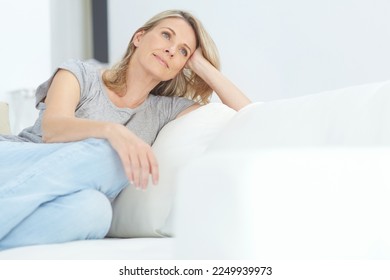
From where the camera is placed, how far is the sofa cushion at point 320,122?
1.10 meters

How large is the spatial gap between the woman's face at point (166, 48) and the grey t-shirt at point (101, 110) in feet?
0.31

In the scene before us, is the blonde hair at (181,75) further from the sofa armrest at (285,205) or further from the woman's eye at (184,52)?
the sofa armrest at (285,205)

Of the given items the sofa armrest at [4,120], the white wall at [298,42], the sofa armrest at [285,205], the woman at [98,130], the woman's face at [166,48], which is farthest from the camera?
the white wall at [298,42]

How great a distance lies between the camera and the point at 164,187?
55.2 inches

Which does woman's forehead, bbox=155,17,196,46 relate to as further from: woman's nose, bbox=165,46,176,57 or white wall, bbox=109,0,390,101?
white wall, bbox=109,0,390,101

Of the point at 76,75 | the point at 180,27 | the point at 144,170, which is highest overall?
the point at 180,27

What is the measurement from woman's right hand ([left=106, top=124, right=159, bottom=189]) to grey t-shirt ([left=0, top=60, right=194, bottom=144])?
38 cm

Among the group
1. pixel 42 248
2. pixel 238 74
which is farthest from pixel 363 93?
pixel 238 74

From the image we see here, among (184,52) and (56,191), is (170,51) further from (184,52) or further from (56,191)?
(56,191)

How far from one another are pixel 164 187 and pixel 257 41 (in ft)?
4.56

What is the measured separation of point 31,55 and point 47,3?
0.99 ft

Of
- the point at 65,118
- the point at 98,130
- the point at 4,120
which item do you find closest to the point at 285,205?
the point at 98,130

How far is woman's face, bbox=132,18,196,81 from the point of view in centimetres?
180

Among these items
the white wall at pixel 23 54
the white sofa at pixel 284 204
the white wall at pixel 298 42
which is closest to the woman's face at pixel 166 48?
the white wall at pixel 298 42
